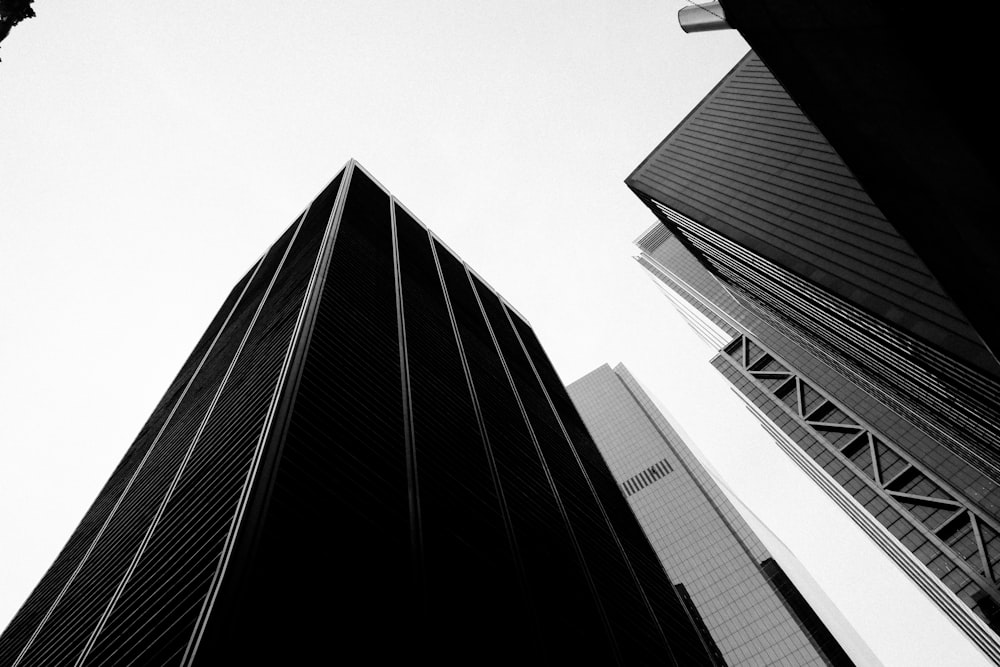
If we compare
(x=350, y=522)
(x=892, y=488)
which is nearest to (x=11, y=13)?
(x=350, y=522)

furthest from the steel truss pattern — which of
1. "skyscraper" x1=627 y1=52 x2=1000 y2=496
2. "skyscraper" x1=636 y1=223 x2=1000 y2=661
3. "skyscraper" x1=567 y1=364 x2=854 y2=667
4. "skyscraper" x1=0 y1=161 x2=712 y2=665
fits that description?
"skyscraper" x1=0 y1=161 x2=712 y2=665

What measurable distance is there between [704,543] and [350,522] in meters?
76.4

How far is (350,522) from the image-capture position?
8492 mm

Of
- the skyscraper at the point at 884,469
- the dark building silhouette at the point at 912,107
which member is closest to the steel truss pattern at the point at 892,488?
the skyscraper at the point at 884,469

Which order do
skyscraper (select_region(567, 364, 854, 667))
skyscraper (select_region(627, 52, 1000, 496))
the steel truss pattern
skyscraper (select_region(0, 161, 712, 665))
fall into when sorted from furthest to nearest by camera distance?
skyscraper (select_region(567, 364, 854, 667)) < the steel truss pattern < skyscraper (select_region(627, 52, 1000, 496)) < skyscraper (select_region(0, 161, 712, 665))

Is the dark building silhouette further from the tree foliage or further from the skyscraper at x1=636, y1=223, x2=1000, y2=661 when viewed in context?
the skyscraper at x1=636, y1=223, x2=1000, y2=661

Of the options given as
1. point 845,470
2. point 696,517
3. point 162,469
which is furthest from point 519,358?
point 696,517

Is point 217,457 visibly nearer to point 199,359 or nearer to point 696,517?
point 199,359

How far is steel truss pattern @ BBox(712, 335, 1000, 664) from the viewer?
163 feet

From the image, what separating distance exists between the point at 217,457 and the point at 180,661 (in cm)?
505

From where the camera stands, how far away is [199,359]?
2481cm

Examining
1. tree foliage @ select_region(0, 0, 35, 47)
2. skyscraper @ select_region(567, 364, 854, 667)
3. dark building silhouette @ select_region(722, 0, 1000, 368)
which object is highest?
skyscraper @ select_region(567, 364, 854, 667)

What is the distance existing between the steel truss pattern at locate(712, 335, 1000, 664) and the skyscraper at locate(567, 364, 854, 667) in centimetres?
1234

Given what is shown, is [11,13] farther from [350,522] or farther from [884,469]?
[884,469]
